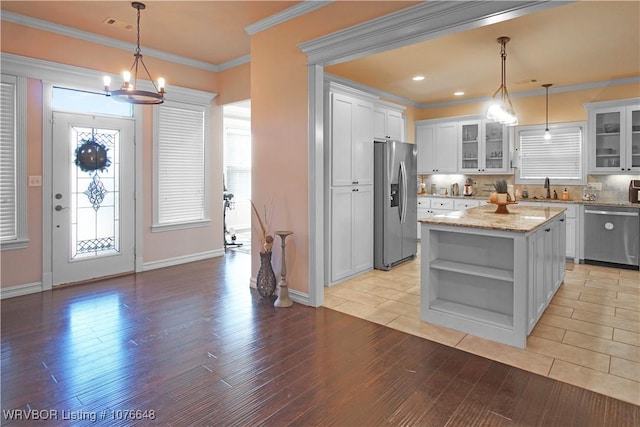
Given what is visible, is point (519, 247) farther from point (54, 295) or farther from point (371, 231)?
point (54, 295)

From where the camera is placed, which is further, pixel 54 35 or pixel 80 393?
pixel 54 35

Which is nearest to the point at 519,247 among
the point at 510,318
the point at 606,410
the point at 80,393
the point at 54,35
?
the point at 510,318

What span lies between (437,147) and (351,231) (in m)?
3.68

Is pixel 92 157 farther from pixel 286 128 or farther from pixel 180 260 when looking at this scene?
pixel 286 128

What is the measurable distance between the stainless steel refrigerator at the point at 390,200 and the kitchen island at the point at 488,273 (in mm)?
1688

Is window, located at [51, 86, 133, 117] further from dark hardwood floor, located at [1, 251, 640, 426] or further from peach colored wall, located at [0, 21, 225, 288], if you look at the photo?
dark hardwood floor, located at [1, 251, 640, 426]

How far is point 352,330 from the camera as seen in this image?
337 cm

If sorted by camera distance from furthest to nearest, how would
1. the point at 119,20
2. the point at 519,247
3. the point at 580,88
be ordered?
the point at 580,88 → the point at 119,20 → the point at 519,247

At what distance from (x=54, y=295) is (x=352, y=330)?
3.45 m

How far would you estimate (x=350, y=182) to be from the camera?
491 centimetres

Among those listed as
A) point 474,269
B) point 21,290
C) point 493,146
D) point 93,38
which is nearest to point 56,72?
point 93,38

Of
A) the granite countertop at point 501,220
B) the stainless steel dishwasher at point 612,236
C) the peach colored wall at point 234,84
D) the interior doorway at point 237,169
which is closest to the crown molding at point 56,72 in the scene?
the peach colored wall at point 234,84

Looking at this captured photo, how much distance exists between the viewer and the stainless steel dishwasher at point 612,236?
17.9 ft

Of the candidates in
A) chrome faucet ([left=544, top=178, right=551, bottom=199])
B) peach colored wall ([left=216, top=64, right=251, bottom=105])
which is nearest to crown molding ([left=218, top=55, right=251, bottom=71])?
peach colored wall ([left=216, top=64, right=251, bottom=105])
